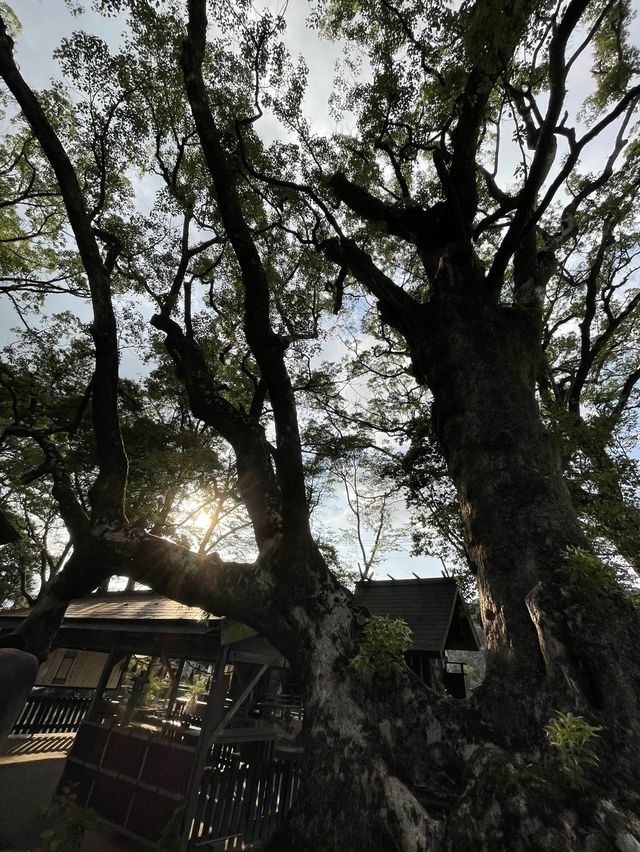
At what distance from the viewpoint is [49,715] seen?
14.7 meters

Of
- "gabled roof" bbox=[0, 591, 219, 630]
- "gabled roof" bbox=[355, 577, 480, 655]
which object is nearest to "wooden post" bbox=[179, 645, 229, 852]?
"gabled roof" bbox=[0, 591, 219, 630]

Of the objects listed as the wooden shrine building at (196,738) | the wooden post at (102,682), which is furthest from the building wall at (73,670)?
the wooden post at (102,682)

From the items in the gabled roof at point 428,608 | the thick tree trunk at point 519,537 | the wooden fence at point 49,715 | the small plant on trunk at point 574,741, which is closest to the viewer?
the small plant on trunk at point 574,741

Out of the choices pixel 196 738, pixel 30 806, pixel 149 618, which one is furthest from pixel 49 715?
pixel 196 738

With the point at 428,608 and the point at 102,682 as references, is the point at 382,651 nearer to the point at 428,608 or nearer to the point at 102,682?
the point at 428,608

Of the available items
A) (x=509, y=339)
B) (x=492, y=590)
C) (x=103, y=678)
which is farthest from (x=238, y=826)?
(x=509, y=339)

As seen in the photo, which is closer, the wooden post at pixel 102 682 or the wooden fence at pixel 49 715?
the wooden post at pixel 102 682

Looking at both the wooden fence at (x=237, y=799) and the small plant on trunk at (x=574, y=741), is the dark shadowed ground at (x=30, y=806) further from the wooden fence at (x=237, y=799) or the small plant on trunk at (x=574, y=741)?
the small plant on trunk at (x=574, y=741)

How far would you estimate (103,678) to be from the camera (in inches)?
388

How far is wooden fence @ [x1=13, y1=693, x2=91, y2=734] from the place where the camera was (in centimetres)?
1388

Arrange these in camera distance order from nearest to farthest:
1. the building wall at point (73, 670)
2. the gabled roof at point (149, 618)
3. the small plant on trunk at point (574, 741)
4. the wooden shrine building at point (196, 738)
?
the small plant on trunk at point (574, 741), the wooden shrine building at point (196, 738), the gabled roof at point (149, 618), the building wall at point (73, 670)

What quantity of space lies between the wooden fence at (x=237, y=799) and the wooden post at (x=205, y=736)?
0.51 feet

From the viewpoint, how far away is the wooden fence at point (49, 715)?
13883 mm

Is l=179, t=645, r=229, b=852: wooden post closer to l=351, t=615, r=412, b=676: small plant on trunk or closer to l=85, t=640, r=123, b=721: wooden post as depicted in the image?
l=85, t=640, r=123, b=721: wooden post
